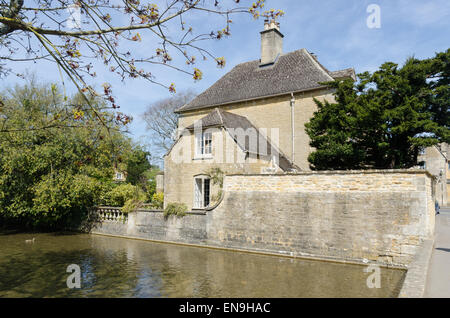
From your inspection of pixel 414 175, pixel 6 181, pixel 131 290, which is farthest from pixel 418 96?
pixel 6 181

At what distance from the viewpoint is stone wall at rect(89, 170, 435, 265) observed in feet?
35.0

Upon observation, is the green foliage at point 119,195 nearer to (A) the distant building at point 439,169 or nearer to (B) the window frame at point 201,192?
(B) the window frame at point 201,192

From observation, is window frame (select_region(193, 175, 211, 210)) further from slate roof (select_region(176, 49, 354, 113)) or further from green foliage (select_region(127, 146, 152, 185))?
green foliage (select_region(127, 146, 152, 185))

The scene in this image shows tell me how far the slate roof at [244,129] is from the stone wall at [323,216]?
354 cm

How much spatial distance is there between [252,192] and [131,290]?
6.74m

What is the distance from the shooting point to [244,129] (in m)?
19.5

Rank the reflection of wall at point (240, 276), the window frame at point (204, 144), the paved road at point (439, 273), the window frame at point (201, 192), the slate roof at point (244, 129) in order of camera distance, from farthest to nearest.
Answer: the window frame at point (201, 192) → the window frame at point (204, 144) → the slate roof at point (244, 129) → the reflection of wall at point (240, 276) → the paved road at point (439, 273)

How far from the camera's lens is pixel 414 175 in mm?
10664

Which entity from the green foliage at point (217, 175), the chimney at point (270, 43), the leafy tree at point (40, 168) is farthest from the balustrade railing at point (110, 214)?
the chimney at point (270, 43)

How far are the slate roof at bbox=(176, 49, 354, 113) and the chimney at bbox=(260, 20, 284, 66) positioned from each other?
493 millimetres

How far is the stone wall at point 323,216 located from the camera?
10.7m

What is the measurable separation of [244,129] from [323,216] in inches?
344

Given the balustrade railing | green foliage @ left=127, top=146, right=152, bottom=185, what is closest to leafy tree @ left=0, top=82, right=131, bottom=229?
the balustrade railing

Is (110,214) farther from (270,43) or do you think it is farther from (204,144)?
(270,43)
